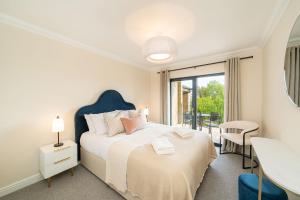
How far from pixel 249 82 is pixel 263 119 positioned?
2.95 feet

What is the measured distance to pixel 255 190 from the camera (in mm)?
1348

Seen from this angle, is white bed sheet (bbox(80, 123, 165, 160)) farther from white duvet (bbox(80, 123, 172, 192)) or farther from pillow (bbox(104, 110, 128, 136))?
pillow (bbox(104, 110, 128, 136))

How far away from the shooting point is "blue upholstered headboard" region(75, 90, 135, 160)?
269 centimetres

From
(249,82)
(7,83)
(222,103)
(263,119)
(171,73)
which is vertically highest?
(171,73)

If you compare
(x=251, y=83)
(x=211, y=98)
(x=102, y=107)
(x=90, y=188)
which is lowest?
(x=90, y=188)

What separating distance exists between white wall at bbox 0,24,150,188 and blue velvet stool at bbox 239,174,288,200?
2.98 meters

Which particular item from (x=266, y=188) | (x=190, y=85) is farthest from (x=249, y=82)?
(x=266, y=188)

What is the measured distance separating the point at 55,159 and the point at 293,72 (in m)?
3.45

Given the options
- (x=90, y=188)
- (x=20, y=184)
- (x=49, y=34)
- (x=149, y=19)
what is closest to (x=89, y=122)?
(x=90, y=188)

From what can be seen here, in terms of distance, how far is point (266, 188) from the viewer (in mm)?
1342

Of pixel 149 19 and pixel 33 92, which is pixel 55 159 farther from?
pixel 149 19

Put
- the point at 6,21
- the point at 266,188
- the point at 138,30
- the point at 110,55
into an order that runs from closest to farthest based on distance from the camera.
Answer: the point at 266,188 < the point at 6,21 < the point at 138,30 < the point at 110,55

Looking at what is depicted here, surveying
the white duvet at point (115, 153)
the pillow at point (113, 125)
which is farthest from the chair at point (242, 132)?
the pillow at point (113, 125)

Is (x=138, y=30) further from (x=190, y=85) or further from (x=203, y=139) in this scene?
(x=190, y=85)
